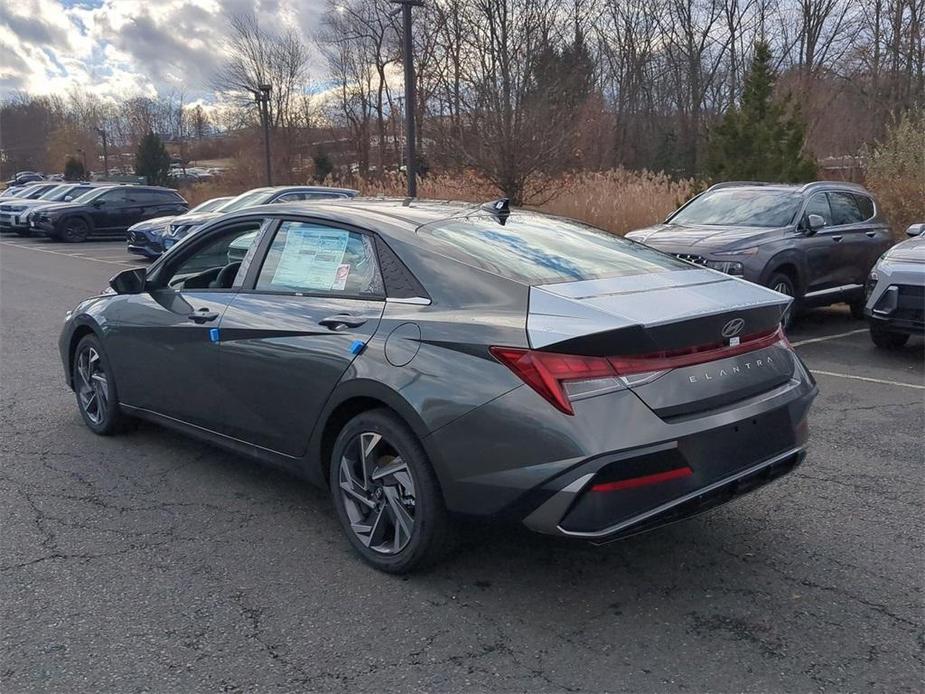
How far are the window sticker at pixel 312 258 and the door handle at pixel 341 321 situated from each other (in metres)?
0.20

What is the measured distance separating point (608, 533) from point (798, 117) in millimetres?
16156

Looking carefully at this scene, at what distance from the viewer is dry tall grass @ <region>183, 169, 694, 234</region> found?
53.8 feet

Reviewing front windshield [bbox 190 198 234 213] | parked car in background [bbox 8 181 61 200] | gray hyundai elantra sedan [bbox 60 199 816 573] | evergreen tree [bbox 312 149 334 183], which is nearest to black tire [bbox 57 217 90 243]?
parked car in background [bbox 8 181 61 200]

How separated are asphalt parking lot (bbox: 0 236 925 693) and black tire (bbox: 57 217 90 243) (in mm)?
21239

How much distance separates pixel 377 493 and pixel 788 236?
6.99 m

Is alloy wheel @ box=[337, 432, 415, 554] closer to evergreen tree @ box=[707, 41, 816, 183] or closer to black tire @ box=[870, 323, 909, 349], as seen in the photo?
black tire @ box=[870, 323, 909, 349]

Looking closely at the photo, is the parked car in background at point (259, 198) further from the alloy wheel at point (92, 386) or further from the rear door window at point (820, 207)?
the alloy wheel at point (92, 386)

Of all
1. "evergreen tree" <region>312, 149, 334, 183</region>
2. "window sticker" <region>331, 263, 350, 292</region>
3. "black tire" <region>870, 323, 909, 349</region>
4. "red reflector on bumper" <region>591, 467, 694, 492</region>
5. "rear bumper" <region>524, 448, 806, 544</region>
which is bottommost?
"black tire" <region>870, 323, 909, 349</region>

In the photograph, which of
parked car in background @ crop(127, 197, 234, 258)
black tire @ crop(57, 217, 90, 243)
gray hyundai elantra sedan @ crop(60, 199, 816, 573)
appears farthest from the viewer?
black tire @ crop(57, 217, 90, 243)

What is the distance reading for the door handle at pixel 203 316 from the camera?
436 centimetres

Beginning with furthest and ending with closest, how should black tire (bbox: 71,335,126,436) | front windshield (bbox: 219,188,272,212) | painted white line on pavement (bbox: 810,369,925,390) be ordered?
front windshield (bbox: 219,188,272,212), painted white line on pavement (bbox: 810,369,925,390), black tire (bbox: 71,335,126,436)

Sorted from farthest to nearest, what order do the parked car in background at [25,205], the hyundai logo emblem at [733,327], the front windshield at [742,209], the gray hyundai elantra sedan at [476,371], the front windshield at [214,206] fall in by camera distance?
1. the parked car in background at [25,205]
2. the front windshield at [214,206]
3. the front windshield at [742,209]
4. the hyundai logo emblem at [733,327]
5. the gray hyundai elantra sedan at [476,371]

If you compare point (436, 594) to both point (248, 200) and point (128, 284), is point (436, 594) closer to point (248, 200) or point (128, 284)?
point (128, 284)

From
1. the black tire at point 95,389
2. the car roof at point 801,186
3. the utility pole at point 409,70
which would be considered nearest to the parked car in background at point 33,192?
the utility pole at point 409,70
